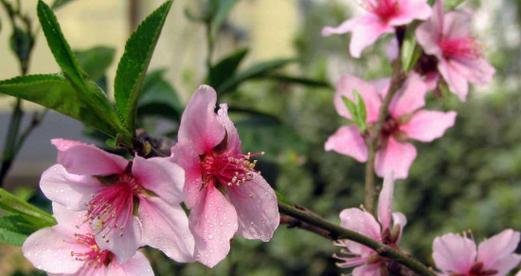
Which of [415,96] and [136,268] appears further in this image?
[415,96]

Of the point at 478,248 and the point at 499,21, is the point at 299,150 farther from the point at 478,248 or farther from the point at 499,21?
the point at 499,21

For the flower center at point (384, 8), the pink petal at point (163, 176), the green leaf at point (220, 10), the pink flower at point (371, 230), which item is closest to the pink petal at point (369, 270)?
the pink flower at point (371, 230)

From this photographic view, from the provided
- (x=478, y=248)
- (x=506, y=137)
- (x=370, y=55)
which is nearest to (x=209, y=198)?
(x=478, y=248)

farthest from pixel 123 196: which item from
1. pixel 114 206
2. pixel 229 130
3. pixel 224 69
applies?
pixel 224 69

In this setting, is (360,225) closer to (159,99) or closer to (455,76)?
(455,76)

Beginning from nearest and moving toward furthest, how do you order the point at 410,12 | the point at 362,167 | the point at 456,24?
the point at 410,12
the point at 456,24
the point at 362,167

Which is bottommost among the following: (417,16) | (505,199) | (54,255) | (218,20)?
(505,199)

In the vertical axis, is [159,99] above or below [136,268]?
below
